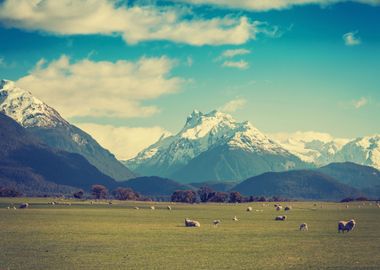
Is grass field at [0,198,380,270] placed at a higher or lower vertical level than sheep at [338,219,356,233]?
lower

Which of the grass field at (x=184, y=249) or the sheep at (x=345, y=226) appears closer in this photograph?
the grass field at (x=184, y=249)

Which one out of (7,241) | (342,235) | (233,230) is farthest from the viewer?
(233,230)

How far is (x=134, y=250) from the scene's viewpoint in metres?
43.7

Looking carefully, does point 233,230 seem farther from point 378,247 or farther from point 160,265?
point 160,265

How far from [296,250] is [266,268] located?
10.0 m

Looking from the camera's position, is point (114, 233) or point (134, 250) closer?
point (134, 250)

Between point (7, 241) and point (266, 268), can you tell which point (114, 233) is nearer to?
point (7, 241)

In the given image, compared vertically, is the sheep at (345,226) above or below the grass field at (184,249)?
above

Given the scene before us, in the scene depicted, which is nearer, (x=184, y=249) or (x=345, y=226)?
(x=184, y=249)

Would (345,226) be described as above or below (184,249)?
above

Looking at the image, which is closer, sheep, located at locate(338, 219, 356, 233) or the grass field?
the grass field

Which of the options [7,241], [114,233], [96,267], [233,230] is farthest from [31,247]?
→ [233,230]

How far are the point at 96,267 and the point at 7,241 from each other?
643 inches

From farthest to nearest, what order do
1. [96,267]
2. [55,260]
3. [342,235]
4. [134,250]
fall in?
[342,235] → [134,250] → [55,260] → [96,267]
